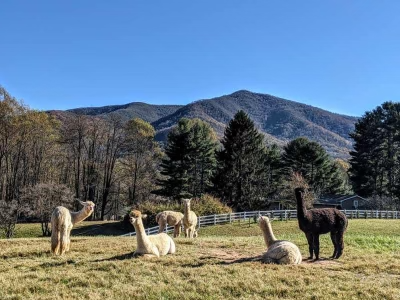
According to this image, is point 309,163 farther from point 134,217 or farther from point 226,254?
point 134,217

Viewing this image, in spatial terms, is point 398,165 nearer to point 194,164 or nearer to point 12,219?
point 194,164

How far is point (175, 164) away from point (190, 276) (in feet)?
129

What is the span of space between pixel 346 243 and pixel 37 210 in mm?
29172

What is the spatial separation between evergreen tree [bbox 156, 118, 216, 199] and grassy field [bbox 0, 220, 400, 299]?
112 ft

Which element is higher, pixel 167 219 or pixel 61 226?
pixel 61 226

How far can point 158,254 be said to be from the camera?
10203 mm

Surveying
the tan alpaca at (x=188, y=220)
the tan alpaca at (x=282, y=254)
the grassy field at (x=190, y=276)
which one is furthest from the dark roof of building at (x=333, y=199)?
the tan alpaca at (x=282, y=254)

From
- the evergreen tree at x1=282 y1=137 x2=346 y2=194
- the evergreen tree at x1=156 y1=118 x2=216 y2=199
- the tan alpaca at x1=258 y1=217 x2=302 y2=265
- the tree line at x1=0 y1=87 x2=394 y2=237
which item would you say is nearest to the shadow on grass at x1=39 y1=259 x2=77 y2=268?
the tan alpaca at x1=258 y1=217 x2=302 y2=265

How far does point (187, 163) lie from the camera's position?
4781cm

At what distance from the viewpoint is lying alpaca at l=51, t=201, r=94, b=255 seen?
1045 cm

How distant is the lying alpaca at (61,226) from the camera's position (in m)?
10.4

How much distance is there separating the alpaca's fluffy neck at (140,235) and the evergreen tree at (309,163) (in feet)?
143

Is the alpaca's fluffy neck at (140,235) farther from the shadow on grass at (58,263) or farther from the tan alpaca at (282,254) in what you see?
the tan alpaca at (282,254)

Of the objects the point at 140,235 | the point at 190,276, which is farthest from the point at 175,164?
the point at 190,276
